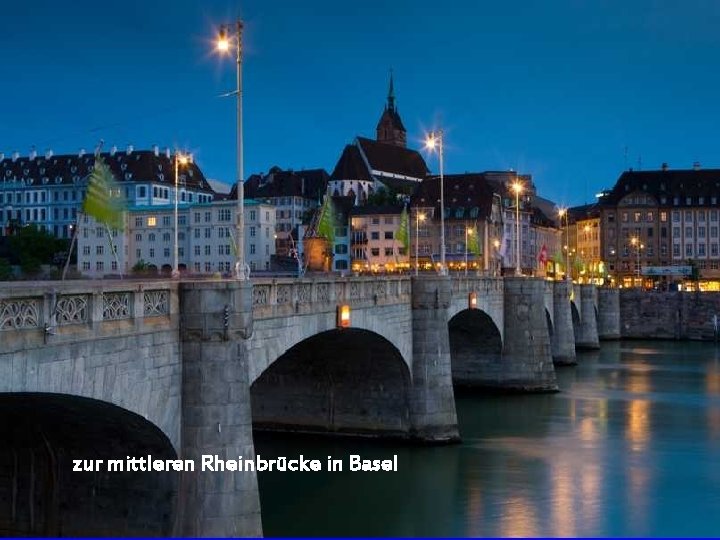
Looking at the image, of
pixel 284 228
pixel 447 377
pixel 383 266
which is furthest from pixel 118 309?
pixel 284 228

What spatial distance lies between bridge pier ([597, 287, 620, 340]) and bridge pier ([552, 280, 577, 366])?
37.1 m

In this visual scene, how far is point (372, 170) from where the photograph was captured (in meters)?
170

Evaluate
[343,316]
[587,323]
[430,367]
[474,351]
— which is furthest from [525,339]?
[587,323]

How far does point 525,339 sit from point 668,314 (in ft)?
216

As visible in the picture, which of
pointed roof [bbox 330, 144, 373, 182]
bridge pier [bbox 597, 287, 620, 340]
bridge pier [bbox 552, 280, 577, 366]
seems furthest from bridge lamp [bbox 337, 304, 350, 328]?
pointed roof [bbox 330, 144, 373, 182]

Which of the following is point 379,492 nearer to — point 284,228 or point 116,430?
point 116,430

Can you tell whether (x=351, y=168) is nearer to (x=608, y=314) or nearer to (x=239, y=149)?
(x=608, y=314)

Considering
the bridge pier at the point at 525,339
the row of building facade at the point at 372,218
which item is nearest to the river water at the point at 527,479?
the bridge pier at the point at 525,339

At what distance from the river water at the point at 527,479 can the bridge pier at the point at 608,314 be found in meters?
58.7

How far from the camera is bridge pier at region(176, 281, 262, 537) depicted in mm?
20969

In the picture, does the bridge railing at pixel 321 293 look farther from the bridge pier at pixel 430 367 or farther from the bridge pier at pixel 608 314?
the bridge pier at pixel 608 314

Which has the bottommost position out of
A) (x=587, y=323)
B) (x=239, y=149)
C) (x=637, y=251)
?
(x=587, y=323)

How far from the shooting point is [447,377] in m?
41.8

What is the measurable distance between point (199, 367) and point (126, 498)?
3.74 m
